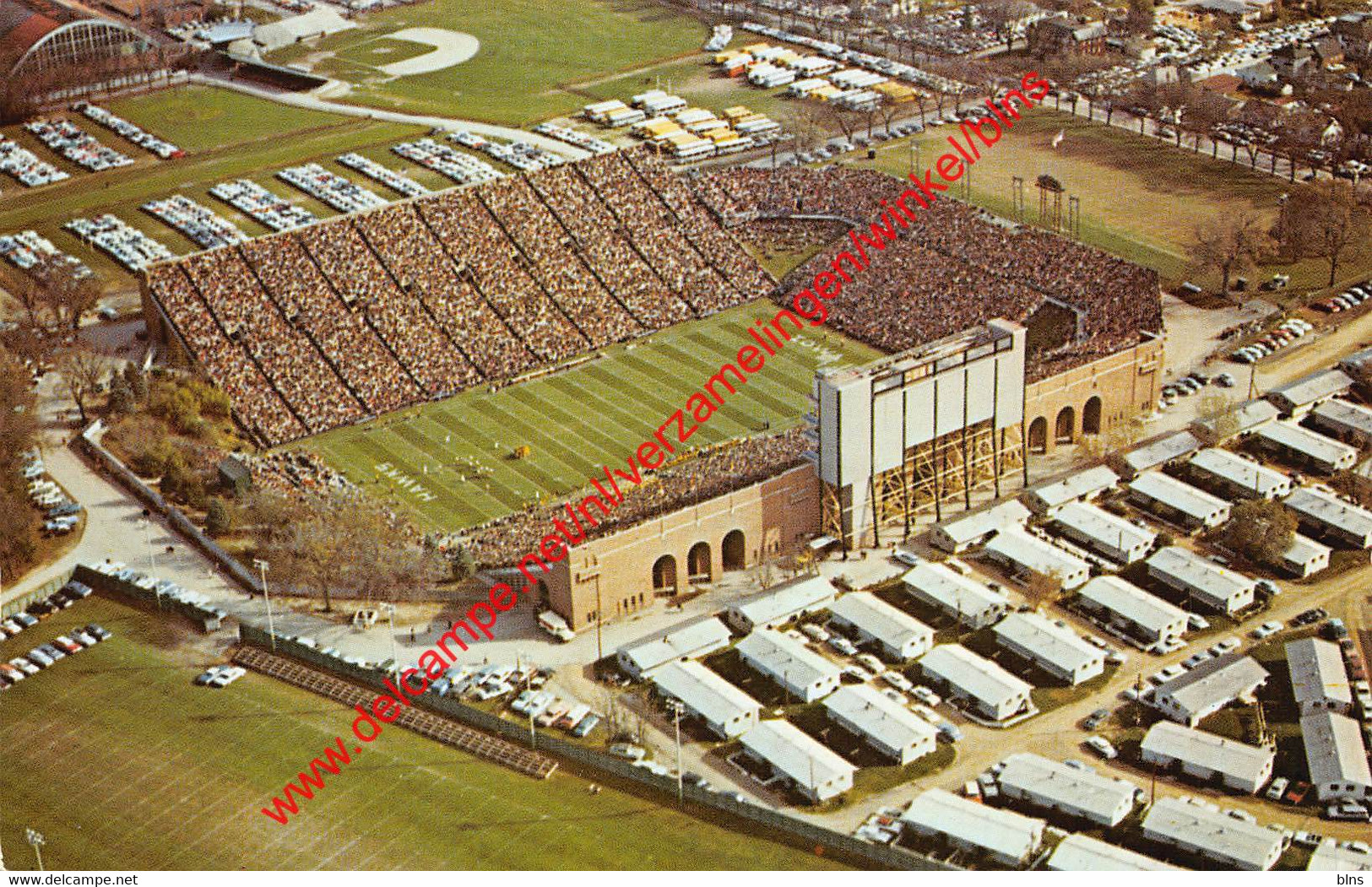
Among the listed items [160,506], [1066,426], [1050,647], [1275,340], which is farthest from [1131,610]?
[160,506]

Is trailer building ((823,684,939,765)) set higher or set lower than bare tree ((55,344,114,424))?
lower

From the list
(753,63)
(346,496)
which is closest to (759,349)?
(346,496)

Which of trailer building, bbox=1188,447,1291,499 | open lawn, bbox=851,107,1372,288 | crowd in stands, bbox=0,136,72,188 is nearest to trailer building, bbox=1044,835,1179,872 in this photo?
trailer building, bbox=1188,447,1291,499

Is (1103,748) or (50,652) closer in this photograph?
(1103,748)

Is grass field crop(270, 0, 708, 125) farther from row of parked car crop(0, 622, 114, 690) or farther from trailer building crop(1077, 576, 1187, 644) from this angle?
trailer building crop(1077, 576, 1187, 644)

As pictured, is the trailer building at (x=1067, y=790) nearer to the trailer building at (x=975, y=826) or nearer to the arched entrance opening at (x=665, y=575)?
the trailer building at (x=975, y=826)

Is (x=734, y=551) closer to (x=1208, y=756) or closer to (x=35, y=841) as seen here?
(x=1208, y=756)
